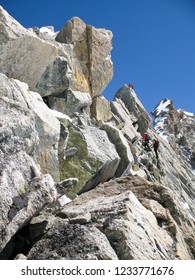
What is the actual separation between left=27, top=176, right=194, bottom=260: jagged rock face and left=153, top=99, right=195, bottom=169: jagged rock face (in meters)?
92.3

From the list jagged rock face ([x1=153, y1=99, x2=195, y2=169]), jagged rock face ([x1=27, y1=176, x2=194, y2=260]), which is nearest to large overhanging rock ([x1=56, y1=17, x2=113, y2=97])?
jagged rock face ([x1=27, y1=176, x2=194, y2=260])

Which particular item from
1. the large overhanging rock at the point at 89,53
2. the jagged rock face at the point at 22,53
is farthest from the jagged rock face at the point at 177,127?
the jagged rock face at the point at 22,53

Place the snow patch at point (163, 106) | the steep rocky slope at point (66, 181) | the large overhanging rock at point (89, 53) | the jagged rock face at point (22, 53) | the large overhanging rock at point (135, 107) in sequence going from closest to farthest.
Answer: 1. the steep rocky slope at point (66, 181)
2. the jagged rock face at point (22, 53)
3. the large overhanging rock at point (89, 53)
4. the large overhanging rock at point (135, 107)
5. the snow patch at point (163, 106)

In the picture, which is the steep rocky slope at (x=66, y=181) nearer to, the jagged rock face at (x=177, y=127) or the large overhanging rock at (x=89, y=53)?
the large overhanging rock at (x=89, y=53)

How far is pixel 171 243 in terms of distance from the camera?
13.6 metres

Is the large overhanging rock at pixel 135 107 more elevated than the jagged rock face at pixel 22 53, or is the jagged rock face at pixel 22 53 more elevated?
the large overhanging rock at pixel 135 107

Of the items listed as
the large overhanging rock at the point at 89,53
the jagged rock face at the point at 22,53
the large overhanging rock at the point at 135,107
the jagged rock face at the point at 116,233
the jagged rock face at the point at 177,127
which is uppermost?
the jagged rock face at the point at 177,127

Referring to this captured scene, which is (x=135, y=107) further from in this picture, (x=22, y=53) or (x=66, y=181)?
(x=66, y=181)

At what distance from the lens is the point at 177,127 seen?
414ft

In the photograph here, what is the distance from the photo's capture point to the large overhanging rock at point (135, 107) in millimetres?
63688

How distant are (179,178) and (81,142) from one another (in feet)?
141

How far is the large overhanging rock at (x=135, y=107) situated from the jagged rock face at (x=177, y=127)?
129 ft

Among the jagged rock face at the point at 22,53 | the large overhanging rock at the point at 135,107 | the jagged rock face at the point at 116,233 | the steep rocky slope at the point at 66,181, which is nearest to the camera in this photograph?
the jagged rock face at the point at 116,233

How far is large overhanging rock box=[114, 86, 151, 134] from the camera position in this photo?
63.7 meters
